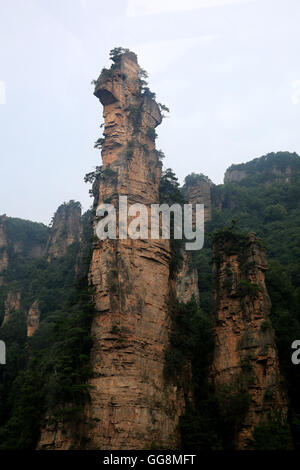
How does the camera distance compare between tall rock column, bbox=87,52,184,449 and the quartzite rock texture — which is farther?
tall rock column, bbox=87,52,184,449

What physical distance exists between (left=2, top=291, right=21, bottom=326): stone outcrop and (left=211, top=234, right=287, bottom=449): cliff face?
3070 centimetres

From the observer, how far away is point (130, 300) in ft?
96.2

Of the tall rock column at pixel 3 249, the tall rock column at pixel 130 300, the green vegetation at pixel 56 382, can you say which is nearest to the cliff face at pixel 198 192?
the tall rock column at pixel 3 249

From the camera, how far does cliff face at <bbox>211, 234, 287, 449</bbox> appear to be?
27.6 meters

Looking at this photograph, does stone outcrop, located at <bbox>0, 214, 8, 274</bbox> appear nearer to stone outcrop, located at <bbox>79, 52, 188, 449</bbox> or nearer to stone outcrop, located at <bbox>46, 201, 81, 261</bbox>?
stone outcrop, located at <bbox>46, 201, 81, 261</bbox>

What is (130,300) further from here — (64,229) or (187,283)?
(64,229)

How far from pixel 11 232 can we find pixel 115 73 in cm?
5100

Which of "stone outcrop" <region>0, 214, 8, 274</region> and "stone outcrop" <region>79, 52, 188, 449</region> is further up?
"stone outcrop" <region>0, 214, 8, 274</region>

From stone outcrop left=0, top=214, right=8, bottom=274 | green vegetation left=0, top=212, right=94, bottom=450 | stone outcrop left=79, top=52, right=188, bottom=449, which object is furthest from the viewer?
stone outcrop left=0, top=214, right=8, bottom=274

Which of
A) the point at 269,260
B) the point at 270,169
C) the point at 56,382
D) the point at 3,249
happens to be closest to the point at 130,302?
the point at 56,382

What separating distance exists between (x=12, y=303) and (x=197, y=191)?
25.5 m

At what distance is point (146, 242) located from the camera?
3159 cm

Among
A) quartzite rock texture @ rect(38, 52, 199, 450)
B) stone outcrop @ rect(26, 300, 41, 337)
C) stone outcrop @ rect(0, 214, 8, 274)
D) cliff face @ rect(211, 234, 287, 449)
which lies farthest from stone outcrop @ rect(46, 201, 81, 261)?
cliff face @ rect(211, 234, 287, 449)

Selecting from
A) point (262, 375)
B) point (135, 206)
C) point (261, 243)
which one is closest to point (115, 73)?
point (135, 206)
